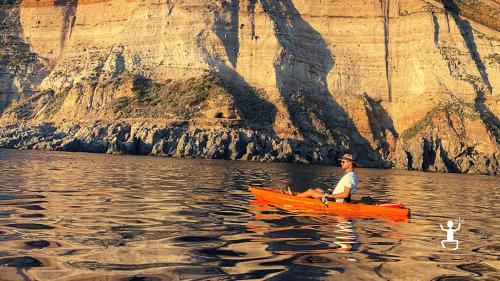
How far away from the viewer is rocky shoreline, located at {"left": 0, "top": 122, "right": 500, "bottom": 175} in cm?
6106

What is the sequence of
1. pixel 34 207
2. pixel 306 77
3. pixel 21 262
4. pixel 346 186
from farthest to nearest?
pixel 306 77
pixel 346 186
pixel 34 207
pixel 21 262

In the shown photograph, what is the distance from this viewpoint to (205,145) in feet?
203

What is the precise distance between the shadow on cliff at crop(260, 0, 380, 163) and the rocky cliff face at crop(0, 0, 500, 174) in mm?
193

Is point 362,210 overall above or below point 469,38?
below

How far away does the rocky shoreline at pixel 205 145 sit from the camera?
200ft

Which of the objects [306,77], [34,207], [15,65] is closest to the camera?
[34,207]

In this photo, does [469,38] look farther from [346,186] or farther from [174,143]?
[346,186]

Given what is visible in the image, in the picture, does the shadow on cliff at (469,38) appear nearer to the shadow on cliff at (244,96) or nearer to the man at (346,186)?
the shadow on cliff at (244,96)

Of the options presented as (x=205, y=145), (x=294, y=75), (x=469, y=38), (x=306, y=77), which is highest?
(x=469, y=38)

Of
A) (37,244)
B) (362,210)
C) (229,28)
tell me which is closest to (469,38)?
(229,28)

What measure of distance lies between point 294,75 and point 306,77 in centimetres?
210

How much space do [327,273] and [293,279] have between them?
2.27 feet

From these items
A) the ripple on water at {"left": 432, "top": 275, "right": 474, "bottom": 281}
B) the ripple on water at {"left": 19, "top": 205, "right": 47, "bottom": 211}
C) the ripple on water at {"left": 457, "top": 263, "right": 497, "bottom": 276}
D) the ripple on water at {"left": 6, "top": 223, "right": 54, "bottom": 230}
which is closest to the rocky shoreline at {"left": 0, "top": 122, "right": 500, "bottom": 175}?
the ripple on water at {"left": 19, "top": 205, "right": 47, "bottom": 211}

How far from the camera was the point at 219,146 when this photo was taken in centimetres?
6106
